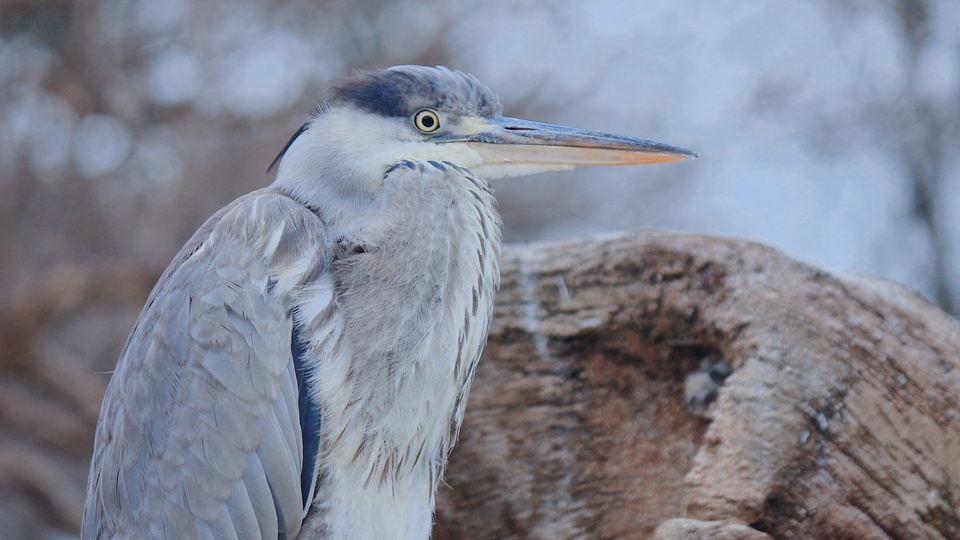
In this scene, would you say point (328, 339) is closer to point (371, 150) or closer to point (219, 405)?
point (219, 405)

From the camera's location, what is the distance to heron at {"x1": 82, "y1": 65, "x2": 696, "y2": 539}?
2219 mm

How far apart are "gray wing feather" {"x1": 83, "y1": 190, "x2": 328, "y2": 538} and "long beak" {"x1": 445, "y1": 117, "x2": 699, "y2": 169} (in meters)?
0.52

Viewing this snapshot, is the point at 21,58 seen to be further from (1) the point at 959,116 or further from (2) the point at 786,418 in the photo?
(1) the point at 959,116

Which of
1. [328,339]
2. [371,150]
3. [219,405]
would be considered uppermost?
[371,150]

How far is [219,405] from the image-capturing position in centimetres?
223

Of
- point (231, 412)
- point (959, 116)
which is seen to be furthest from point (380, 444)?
point (959, 116)

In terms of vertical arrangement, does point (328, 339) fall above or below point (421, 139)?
below

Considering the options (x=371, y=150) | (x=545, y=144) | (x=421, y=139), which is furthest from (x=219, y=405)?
(x=545, y=144)

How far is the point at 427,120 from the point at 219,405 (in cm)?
91

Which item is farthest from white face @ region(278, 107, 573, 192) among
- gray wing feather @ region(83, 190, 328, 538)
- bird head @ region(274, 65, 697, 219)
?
gray wing feather @ region(83, 190, 328, 538)

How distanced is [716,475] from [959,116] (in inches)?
208

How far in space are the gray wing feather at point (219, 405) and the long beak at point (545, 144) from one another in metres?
0.52

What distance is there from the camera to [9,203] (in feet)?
19.7

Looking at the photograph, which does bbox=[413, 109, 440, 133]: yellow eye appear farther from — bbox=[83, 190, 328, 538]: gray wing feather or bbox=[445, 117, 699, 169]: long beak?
bbox=[83, 190, 328, 538]: gray wing feather
